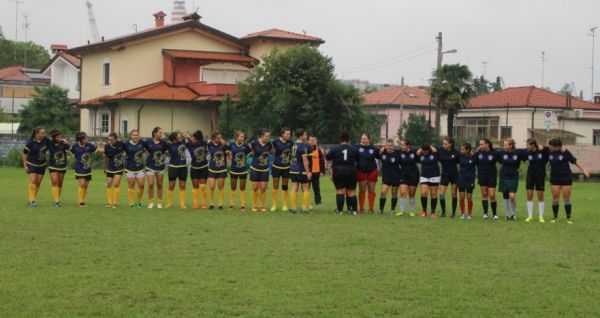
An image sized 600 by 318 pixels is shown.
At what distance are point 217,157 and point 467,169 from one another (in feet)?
19.8

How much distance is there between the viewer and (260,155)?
69.3ft

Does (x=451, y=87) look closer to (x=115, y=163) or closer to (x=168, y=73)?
(x=168, y=73)

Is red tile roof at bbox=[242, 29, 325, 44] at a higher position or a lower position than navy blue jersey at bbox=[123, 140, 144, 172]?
higher

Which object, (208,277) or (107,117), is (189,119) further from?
(208,277)

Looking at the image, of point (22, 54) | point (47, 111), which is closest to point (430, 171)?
point (47, 111)

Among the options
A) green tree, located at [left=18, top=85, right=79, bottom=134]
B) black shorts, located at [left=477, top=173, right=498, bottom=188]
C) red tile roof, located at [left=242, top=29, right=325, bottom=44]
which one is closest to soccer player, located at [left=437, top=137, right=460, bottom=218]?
black shorts, located at [left=477, top=173, right=498, bottom=188]

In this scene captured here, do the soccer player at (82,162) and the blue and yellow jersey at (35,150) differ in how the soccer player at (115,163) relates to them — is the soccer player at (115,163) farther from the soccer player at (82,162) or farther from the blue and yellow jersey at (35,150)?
the blue and yellow jersey at (35,150)

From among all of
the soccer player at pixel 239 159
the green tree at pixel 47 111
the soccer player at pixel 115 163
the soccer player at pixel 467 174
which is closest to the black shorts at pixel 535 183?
the soccer player at pixel 467 174

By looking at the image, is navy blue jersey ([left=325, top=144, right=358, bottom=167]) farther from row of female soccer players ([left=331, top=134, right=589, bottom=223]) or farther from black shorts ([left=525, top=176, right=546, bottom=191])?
black shorts ([left=525, top=176, right=546, bottom=191])

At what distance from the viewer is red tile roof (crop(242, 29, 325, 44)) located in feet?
189

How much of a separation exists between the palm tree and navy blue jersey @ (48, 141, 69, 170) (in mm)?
33199

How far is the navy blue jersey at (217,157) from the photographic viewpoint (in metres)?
21.4

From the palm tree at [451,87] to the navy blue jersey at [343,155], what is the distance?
31.5 m

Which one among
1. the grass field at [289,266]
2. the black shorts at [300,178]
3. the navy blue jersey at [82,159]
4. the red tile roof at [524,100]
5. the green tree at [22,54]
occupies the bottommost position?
the grass field at [289,266]
